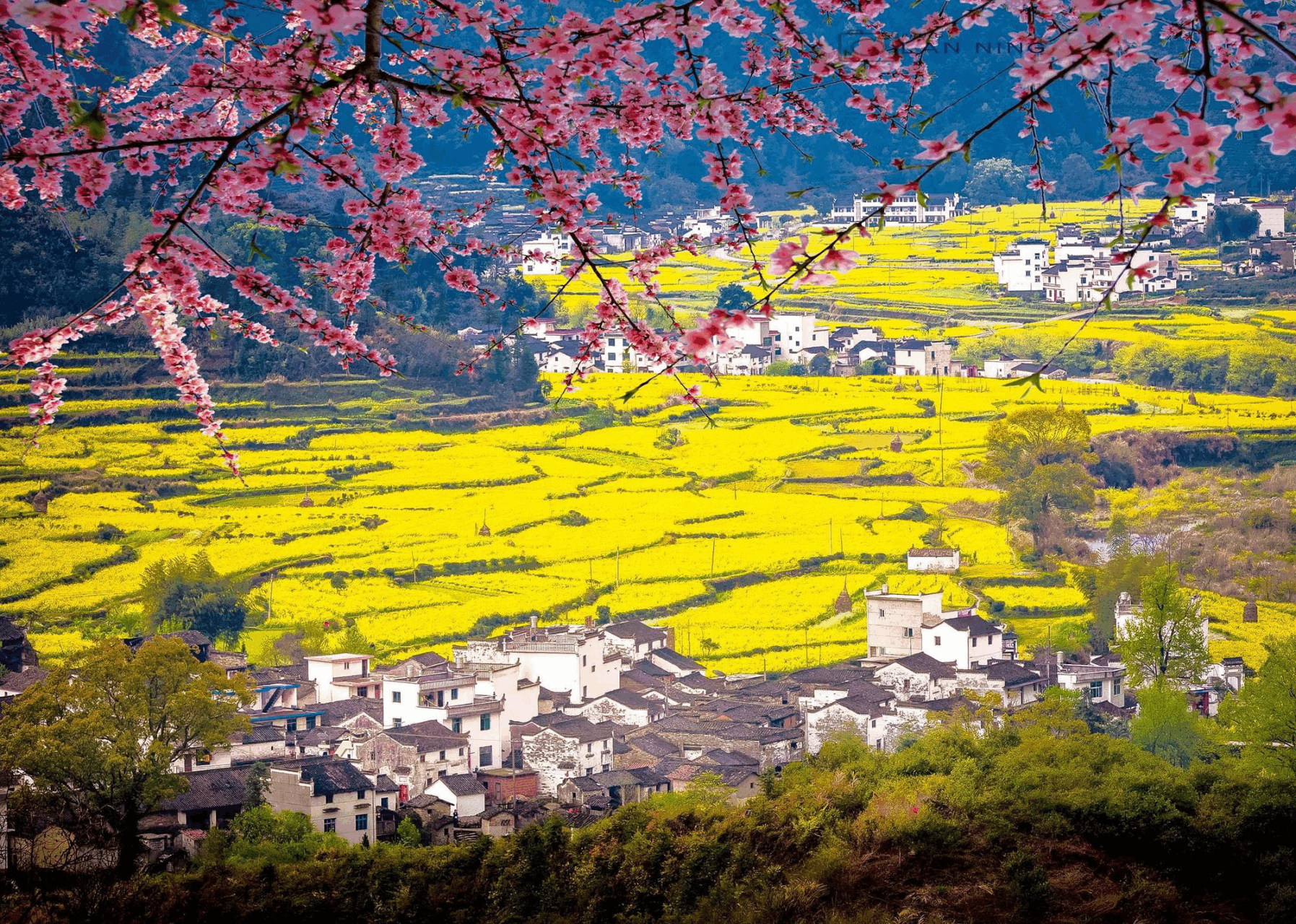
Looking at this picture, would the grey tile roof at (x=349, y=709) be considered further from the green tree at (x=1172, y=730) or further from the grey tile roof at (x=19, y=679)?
the green tree at (x=1172, y=730)

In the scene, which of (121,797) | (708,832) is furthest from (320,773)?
(708,832)

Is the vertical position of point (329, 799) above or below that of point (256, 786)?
below

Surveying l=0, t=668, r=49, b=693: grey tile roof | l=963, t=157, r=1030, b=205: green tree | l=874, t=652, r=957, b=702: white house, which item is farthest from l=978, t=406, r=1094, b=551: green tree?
l=963, t=157, r=1030, b=205: green tree

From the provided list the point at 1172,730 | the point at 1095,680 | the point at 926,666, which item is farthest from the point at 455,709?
the point at 1095,680

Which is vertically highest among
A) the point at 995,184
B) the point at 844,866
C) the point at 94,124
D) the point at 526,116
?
the point at 995,184

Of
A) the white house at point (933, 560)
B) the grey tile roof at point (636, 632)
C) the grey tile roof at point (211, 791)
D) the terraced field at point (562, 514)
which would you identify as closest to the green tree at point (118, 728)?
the grey tile roof at point (211, 791)

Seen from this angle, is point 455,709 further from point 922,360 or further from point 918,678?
point 922,360

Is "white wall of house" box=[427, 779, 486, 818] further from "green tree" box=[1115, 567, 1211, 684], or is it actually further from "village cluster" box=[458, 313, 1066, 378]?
"village cluster" box=[458, 313, 1066, 378]

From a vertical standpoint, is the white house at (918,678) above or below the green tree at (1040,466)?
below
